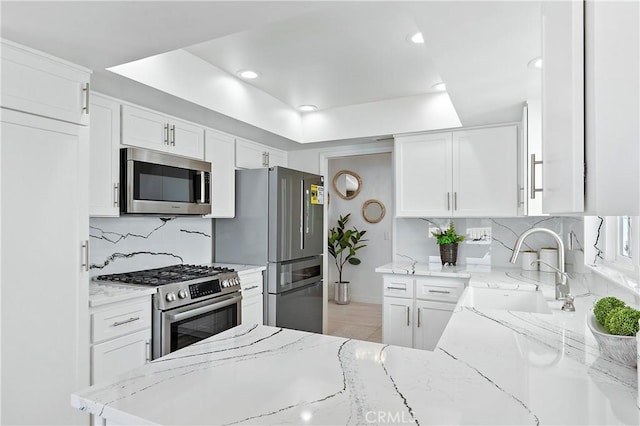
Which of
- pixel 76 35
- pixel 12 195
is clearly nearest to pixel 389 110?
pixel 76 35

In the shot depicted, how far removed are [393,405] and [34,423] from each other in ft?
5.99

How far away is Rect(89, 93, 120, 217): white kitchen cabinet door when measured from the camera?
2.38 metres

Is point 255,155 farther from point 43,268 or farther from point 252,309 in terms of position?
point 43,268

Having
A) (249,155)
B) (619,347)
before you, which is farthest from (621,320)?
(249,155)

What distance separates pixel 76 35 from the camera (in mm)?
1717

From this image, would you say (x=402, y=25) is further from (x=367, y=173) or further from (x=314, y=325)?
(x=367, y=173)

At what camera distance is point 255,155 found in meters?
3.85

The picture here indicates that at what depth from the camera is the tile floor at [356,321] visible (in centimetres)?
434

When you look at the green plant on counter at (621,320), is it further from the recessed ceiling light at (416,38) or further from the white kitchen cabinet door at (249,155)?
the white kitchen cabinet door at (249,155)

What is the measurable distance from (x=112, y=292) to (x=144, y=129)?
44.1 inches

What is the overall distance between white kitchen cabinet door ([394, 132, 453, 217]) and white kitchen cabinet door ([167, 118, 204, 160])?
1752 millimetres

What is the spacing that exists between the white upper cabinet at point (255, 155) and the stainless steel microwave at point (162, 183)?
521mm

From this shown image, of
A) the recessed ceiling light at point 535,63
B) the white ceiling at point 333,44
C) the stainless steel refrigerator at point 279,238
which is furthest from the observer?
the stainless steel refrigerator at point 279,238

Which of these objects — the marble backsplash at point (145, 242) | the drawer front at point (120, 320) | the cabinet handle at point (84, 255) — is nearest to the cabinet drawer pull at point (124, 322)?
the drawer front at point (120, 320)
